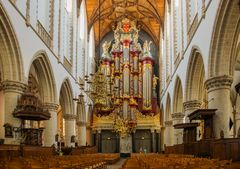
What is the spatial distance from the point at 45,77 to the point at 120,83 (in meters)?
19.8

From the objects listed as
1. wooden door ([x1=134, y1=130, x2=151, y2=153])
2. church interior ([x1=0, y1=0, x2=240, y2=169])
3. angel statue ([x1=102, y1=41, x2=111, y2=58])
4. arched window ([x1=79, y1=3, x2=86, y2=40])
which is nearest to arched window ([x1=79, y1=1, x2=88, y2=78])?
arched window ([x1=79, y1=3, x2=86, y2=40])

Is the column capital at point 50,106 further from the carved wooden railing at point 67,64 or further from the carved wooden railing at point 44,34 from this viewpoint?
the carved wooden railing at point 67,64

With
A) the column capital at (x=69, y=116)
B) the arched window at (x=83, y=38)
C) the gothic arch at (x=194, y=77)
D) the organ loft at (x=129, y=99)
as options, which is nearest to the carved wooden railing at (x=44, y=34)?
the column capital at (x=69, y=116)

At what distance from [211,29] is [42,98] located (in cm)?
1269

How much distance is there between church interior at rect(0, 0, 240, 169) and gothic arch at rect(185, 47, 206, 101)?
0.21 ft

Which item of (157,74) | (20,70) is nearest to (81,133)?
(157,74)

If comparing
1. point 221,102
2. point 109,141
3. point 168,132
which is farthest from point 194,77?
point 109,141

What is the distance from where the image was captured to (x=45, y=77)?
84.6ft

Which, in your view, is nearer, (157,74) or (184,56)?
(184,56)

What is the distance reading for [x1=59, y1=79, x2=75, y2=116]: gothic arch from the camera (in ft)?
105

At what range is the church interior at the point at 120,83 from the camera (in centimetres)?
1764

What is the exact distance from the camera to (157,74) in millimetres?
47750

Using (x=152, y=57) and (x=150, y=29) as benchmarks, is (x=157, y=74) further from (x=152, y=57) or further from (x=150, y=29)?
(x=150, y=29)

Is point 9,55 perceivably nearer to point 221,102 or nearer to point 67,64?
point 221,102
